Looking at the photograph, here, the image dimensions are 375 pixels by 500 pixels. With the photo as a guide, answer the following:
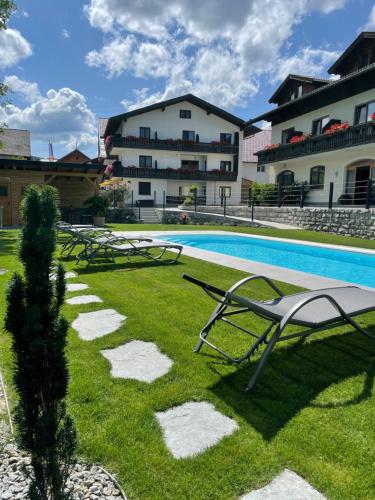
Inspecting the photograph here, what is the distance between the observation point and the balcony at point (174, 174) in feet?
103

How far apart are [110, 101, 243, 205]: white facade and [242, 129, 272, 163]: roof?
4870 millimetres

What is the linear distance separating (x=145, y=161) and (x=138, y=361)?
1240 inches

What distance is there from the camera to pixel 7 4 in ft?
46.1

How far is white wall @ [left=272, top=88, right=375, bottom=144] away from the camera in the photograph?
61.8ft

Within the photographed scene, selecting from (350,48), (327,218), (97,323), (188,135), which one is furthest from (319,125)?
(97,323)

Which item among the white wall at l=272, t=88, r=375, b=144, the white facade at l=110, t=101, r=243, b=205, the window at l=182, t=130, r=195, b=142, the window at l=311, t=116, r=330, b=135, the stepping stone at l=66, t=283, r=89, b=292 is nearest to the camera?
the stepping stone at l=66, t=283, r=89, b=292

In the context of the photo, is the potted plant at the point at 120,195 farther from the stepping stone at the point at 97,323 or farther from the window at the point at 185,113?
the stepping stone at the point at 97,323

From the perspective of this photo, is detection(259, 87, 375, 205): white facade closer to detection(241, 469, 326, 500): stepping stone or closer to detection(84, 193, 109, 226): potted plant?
detection(84, 193, 109, 226): potted plant

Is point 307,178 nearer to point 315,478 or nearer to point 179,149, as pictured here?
point 179,149

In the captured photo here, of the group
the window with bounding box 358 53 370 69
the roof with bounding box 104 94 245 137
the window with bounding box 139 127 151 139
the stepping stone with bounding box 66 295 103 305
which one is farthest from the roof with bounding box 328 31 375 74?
the stepping stone with bounding box 66 295 103 305

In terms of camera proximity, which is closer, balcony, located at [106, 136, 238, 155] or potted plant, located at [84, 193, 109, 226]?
potted plant, located at [84, 193, 109, 226]

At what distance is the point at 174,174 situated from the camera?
107 ft

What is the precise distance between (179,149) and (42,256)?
32979 millimetres

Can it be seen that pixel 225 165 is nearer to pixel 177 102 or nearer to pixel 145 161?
pixel 177 102
